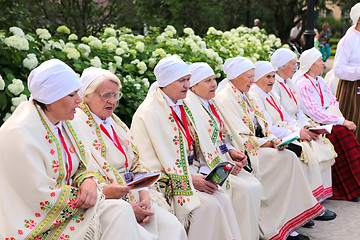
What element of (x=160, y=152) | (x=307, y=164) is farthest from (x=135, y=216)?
(x=307, y=164)

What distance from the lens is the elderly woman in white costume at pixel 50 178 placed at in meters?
3.38

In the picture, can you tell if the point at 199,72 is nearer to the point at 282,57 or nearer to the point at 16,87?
the point at 16,87

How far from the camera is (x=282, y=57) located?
6.85 metres

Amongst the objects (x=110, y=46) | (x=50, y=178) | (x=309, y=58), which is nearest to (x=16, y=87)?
(x=50, y=178)

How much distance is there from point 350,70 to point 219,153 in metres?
3.07

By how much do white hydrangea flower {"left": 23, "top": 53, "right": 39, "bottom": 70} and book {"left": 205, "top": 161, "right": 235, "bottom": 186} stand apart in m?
1.97

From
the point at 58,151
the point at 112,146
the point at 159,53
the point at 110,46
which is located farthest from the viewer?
the point at 159,53

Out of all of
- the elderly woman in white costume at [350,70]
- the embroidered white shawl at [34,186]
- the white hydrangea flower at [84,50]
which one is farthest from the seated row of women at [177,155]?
the white hydrangea flower at [84,50]

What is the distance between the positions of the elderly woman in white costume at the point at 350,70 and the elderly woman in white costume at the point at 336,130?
63 cm

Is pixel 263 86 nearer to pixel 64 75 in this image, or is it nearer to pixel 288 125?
pixel 288 125

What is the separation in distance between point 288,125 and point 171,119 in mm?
2292

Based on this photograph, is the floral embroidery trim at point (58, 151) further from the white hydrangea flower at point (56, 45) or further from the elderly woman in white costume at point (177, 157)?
the white hydrangea flower at point (56, 45)

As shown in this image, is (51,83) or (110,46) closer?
(51,83)

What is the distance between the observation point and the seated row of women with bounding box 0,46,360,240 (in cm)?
349
